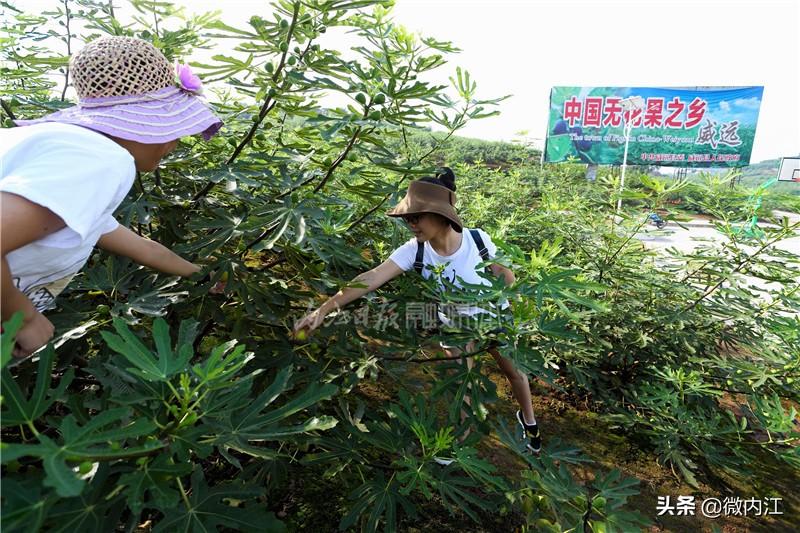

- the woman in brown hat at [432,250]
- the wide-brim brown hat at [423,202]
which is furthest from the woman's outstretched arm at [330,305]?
the wide-brim brown hat at [423,202]

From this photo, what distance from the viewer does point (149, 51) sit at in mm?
999

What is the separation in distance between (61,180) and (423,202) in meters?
1.27

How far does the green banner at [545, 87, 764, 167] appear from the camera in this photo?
16.1 metres

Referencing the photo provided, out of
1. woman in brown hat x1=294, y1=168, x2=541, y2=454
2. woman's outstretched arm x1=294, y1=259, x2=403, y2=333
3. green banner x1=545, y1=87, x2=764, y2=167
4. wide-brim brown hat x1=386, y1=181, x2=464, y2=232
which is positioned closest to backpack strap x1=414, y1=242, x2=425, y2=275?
woman in brown hat x1=294, y1=168, x2=541, y2=454

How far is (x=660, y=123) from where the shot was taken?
16.5 m

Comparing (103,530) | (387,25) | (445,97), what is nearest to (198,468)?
(103,530)

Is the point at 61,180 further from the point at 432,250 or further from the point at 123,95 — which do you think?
the point at 432,250

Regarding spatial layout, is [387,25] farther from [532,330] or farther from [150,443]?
[150,443]

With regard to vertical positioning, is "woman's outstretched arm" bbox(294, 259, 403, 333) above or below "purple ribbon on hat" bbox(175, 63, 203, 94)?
below

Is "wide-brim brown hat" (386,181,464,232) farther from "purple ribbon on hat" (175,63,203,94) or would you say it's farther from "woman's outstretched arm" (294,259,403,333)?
"purple ribbon on hat" (175,63,203,94)

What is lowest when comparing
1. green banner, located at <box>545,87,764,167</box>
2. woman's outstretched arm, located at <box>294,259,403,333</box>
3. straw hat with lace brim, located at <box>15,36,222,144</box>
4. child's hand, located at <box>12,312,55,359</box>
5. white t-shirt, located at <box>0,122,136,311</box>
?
green banner, located at <box>545,87,764,167</box>

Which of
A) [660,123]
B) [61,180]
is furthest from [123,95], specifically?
[660,123]

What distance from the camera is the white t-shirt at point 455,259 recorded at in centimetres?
186

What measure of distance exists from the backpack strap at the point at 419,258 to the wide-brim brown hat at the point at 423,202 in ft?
0.47
